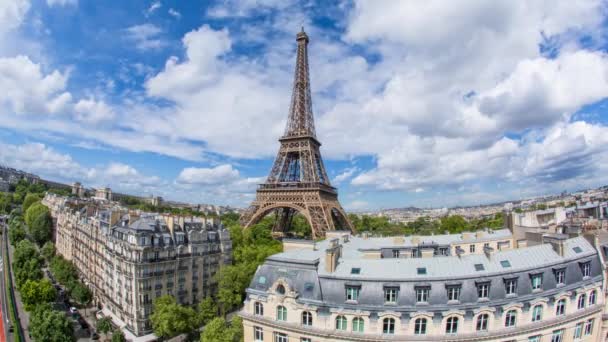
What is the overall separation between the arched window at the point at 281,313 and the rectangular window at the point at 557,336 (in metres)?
19.7

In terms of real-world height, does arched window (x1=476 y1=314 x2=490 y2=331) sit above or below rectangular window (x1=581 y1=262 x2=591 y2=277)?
below

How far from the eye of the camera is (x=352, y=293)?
965 inches

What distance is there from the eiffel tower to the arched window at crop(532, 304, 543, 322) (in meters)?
43.6

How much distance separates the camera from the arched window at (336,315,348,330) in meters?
24.2

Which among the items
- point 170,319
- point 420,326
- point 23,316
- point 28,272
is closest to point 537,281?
point 420,326

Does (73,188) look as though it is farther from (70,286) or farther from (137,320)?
(137,320)

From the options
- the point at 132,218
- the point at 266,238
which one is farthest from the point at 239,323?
the point at 266,238

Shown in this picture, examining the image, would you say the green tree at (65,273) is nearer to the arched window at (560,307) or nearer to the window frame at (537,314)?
the window frame at (537,314)

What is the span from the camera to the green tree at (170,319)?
3827cm

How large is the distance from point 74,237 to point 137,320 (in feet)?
118

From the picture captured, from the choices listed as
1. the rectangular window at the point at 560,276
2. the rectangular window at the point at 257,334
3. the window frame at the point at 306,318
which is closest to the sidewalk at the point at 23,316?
the rectangular window at the point at 257,334

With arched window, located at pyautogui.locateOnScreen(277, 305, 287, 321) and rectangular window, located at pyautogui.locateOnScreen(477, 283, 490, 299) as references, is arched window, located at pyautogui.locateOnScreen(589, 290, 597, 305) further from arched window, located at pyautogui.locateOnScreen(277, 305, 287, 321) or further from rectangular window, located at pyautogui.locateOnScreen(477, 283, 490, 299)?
arched window, located at pyautogui.locateOnScreen(277, 305, 287, 321)

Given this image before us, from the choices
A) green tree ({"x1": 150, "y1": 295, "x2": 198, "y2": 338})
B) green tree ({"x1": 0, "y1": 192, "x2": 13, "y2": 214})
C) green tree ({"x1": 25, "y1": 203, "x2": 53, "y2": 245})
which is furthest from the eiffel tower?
green tree ({"x1": 0, "y1": 192, "x2": 13, "y2": 214})

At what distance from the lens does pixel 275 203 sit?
75000mm
